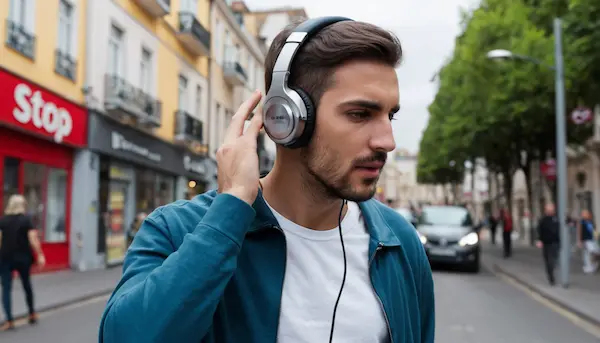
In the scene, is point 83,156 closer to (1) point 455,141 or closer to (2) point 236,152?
(2) point 236,152

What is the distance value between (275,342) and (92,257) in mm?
16470

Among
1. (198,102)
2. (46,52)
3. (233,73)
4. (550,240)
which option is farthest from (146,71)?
(550,240)

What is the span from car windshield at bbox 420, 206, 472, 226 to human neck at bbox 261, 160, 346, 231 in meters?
16.1

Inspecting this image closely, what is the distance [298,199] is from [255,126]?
23 cm

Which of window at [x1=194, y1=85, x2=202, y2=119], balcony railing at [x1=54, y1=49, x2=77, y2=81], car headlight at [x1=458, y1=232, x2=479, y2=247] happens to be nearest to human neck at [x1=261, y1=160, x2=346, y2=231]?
balcony railing at [x1=54, y1=49, x2=77, y2=81]

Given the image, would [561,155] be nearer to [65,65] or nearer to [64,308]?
[64,308]

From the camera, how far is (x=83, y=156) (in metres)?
16.6

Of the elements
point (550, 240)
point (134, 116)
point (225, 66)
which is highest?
point (225, 66)

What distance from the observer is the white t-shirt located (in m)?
1.50

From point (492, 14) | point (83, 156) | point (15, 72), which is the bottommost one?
point (83, 156)

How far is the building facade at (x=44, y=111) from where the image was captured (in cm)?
1334

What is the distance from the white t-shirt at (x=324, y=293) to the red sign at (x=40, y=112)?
12.8 m

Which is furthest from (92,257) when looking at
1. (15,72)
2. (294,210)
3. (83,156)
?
(294,210)

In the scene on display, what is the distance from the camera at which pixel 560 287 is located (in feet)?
44.4
